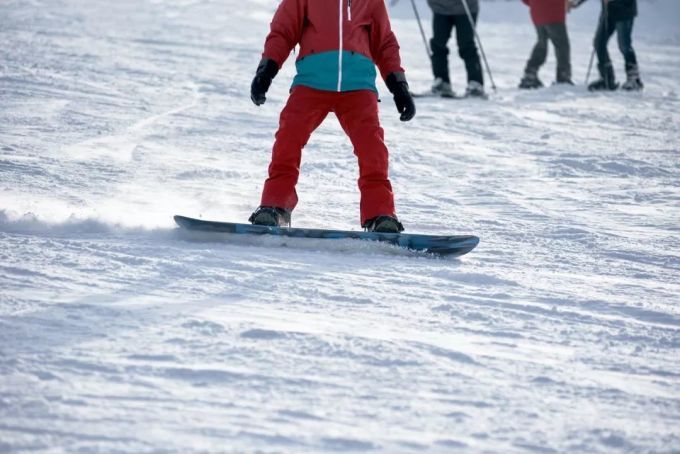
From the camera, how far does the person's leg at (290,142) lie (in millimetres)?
4387

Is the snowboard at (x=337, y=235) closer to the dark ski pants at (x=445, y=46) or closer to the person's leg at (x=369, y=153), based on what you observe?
the person's leg at (x=369, y=153)

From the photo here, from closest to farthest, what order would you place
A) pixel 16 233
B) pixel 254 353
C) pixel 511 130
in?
pixel 254 353 < pixel 16 233 < pixel 511 130

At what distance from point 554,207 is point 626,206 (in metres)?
0.47

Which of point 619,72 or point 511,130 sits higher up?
point 619,72

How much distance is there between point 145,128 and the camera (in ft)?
23.6

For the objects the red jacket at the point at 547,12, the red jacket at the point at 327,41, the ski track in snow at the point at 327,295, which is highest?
the red jacket at the point at 547,12

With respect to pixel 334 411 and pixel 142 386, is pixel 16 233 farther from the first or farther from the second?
pixel 334 411

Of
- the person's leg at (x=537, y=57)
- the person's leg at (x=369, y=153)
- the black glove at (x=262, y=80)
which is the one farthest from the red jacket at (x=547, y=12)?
the black glove at (x=262, y=80)

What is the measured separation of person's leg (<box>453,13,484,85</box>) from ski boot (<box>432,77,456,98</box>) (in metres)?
0.28

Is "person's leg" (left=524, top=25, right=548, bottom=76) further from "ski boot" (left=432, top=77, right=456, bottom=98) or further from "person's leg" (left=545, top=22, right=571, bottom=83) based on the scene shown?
"ski boot" (left=432, top=77, right=456, bottom=98)

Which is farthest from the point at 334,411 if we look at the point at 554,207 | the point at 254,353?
the point at 554,207

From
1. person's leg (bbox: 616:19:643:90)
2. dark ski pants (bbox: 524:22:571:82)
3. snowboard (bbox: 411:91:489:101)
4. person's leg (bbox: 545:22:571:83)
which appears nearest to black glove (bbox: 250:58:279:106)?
snowboard (bbox: 411:91:489:101)

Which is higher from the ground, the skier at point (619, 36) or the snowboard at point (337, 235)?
the skier at point (619, 36)

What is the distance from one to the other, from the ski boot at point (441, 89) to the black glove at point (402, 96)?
5.44m
